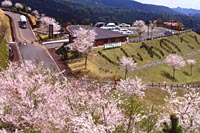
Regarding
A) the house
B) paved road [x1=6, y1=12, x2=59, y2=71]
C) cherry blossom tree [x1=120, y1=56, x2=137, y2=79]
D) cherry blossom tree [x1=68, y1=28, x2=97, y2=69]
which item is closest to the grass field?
cherry blossom tree [x1=120, y1=56, x2=137, y2=79]

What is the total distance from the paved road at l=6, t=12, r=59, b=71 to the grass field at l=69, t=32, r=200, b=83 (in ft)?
13.0

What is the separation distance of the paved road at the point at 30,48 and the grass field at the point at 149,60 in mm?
3973

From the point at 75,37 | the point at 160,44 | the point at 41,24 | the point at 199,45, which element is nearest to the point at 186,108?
the point at 75,37

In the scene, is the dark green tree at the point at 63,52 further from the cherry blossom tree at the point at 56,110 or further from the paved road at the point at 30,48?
the cherry blossom tree at the point at 56,110

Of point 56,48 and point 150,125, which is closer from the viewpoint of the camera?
point 150,125

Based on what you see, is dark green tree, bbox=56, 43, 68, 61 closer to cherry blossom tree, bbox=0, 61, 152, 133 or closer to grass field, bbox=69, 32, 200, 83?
grass field, bbox=69, 32, 200, 83

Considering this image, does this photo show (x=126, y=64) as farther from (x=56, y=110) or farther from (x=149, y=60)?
(x=56, y=110)

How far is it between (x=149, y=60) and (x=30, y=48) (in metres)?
24.0

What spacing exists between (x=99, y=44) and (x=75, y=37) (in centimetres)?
714

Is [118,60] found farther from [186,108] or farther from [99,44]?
[186,108]

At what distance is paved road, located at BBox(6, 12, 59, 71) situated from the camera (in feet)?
167

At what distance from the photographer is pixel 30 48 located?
57.9 metres

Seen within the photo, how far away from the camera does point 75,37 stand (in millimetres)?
56688

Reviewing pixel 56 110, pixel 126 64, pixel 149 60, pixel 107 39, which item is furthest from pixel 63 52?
pixel 56 110
